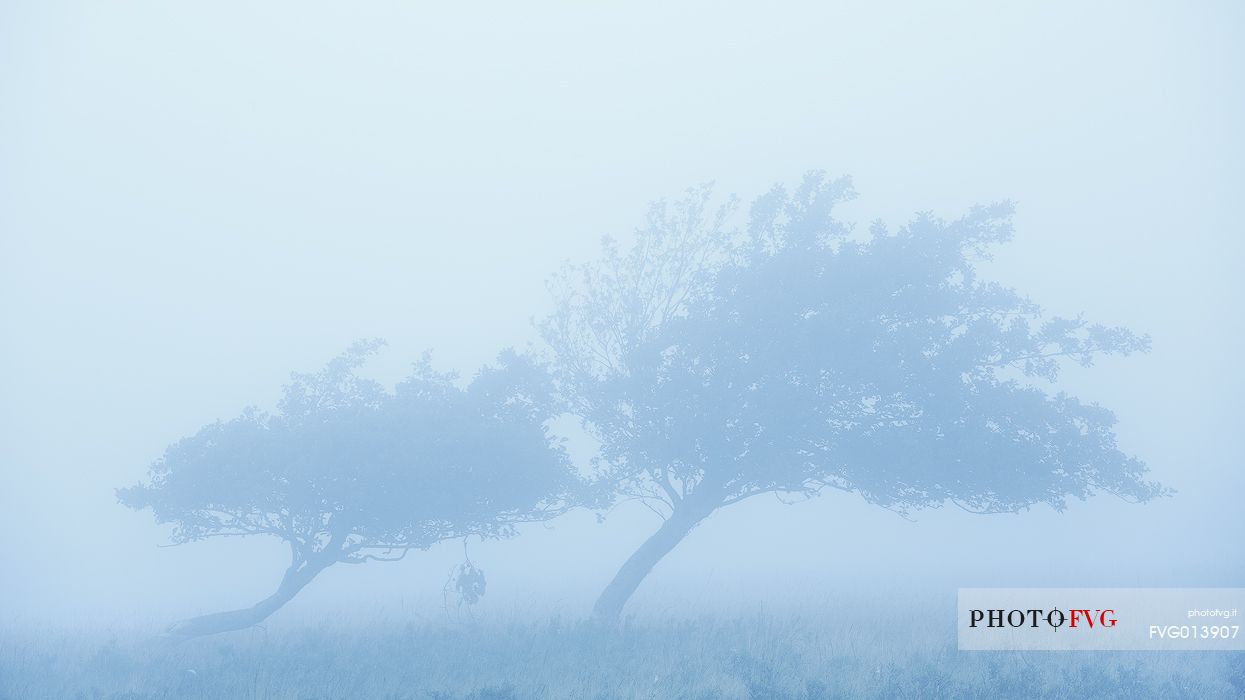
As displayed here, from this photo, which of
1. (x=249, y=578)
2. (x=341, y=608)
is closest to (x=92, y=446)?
(x=249, y=578)

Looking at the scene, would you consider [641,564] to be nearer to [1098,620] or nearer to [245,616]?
[245,616]

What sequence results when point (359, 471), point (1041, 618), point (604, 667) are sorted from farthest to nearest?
point (359, 471) → point (1041, 618) → point (604, 667)

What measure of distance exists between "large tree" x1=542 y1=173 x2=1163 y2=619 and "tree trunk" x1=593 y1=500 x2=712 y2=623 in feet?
0.19

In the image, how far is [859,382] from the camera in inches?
769

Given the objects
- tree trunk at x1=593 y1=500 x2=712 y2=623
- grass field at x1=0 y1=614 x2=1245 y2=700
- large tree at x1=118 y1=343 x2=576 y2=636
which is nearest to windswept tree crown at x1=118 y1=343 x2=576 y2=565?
large tree at x1=118 y1=343 x2=576 y2=636

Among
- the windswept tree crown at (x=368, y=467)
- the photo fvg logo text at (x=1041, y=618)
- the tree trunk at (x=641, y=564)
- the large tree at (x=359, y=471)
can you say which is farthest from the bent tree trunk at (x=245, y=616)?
the photo fvg logo text at (x=1041, y=618)

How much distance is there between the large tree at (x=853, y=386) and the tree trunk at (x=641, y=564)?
0.06 meters

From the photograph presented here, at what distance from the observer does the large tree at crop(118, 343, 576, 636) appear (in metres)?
18.0

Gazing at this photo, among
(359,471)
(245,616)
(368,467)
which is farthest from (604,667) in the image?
(245,616)

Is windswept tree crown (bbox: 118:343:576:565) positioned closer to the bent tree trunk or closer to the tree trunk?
the bent tree trunk

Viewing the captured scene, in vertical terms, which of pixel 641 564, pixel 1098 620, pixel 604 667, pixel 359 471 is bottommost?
pixel 604 667

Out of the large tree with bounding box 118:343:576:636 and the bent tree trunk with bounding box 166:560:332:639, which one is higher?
the large tree with bounding box 118:343:576:636

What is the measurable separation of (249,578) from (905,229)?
43.9m

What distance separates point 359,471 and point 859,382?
1136 cm
